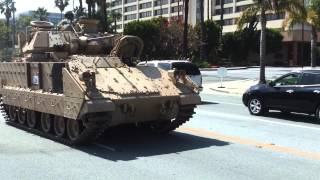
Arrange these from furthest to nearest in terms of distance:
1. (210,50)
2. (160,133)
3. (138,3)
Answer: (138,3) → (210,50) → (160,133)

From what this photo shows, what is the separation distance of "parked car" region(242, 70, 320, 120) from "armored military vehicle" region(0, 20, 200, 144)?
14.4 feet

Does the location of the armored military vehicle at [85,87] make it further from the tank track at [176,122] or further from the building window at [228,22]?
the building window at [228,22]

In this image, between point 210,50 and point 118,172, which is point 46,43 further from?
point 210,50

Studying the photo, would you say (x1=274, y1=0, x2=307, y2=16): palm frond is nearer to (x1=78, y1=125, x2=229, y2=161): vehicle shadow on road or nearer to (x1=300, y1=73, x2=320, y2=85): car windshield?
(x1=300, y1=73, x2=320, y2=85): car windshield

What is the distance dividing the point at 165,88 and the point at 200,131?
1821 millimetres

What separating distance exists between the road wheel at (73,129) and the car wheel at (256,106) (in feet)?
23.8

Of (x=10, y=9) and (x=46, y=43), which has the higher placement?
(x=10, y=9)

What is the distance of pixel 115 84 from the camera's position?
11266 mm

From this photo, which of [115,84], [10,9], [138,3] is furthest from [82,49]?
[138,3]

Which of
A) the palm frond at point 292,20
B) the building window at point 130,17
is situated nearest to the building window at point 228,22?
the building window at point 130,17

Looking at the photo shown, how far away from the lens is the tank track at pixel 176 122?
479 inches

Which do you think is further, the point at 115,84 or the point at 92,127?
the point at 115,84

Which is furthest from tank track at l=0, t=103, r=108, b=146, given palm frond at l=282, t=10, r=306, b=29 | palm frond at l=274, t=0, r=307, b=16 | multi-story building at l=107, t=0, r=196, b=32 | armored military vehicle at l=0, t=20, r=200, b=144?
multi-story building at l=107, t=0, r=196, b=32

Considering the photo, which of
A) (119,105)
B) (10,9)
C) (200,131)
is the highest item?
(10,9)
